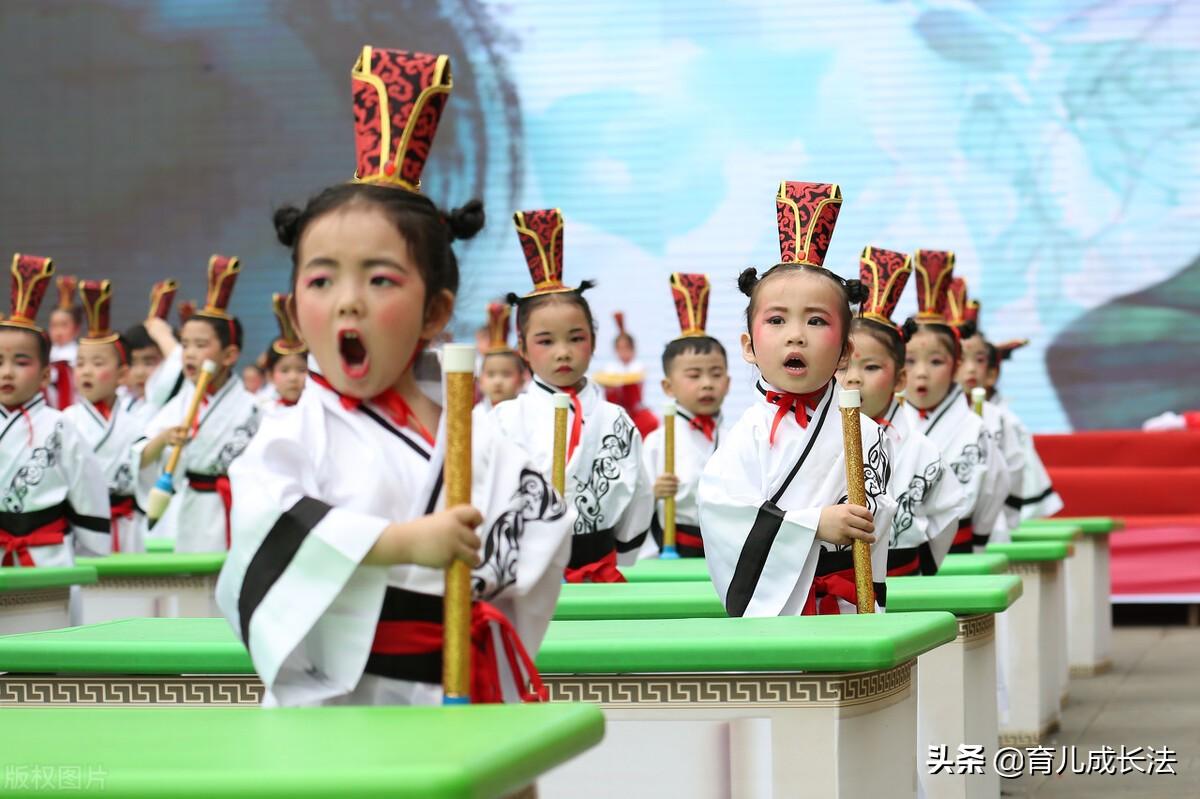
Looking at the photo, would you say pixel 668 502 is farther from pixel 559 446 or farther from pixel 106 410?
pixel 106 410

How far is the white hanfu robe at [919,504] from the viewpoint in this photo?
16.2 feet

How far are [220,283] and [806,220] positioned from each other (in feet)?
15.1

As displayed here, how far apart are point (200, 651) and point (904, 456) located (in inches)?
101

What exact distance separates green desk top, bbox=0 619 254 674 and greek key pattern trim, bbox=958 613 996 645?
1833mm

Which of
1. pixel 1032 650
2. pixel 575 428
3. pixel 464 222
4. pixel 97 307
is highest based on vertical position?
pixel 97 307

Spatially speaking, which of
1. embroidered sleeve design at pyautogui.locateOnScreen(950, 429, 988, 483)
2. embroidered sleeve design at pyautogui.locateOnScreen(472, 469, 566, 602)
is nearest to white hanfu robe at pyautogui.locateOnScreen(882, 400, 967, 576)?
A: embroidered sleeve design at pyautogui.locateOnScreen(950, 429, 988, 483)

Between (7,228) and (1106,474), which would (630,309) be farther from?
(7,228)

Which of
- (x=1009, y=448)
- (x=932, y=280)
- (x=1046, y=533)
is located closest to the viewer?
(x=932, y=280)

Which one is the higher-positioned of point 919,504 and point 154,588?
point 919,504

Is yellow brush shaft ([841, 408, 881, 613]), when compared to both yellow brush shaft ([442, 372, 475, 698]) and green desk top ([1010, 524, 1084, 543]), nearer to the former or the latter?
yellow brush shaft ([442, 372, 475, 698])

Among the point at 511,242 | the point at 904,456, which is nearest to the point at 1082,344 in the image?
the point at 511,242

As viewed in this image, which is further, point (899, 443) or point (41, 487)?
point (41, 487)

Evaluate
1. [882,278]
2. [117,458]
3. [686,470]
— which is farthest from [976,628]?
[117,458]

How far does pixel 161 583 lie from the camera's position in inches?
244
